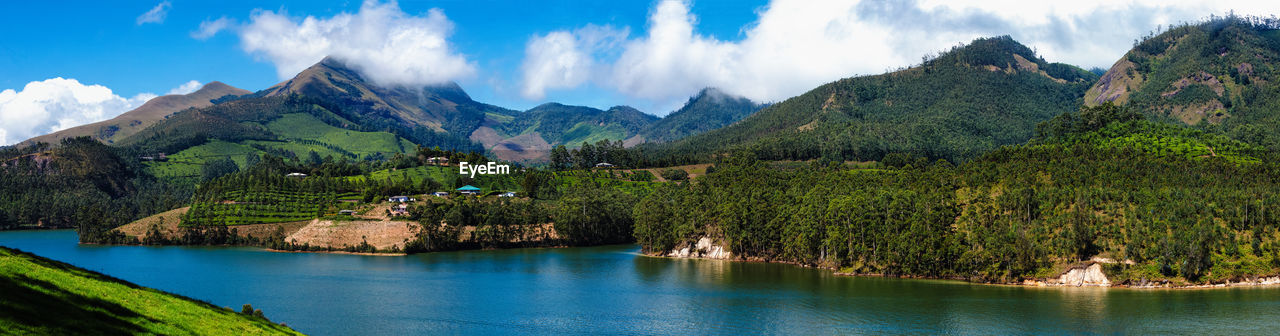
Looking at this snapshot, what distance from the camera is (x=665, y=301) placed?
69.0 m

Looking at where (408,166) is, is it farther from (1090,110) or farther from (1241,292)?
(1241,292)

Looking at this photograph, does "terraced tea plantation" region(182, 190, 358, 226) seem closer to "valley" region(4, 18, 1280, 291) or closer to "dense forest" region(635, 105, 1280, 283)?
"valley" region(4, 18, 1280, 291)

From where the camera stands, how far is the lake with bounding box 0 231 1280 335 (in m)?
56.4

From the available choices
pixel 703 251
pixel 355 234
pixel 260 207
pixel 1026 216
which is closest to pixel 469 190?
pixel 355 234

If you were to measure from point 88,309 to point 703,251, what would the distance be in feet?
297

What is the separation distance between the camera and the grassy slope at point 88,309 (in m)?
20.2

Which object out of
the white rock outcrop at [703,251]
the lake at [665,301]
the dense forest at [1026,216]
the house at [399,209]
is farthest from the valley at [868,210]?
the lake at [665,301]

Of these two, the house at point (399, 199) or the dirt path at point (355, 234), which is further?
the house at point (399, 199)

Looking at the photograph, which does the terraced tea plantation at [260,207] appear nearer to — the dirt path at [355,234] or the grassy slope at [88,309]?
the dirt path at [355,234]

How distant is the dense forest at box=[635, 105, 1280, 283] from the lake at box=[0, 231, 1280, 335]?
3.78m

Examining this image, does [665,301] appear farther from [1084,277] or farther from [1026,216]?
[1026,216]

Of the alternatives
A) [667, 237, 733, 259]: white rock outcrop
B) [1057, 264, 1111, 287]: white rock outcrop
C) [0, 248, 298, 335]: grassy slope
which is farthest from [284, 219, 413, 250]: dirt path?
[0, 248, 298, 335]: grassy slope

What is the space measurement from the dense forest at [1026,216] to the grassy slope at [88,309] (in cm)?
6675

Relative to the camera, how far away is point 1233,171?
92062mm
